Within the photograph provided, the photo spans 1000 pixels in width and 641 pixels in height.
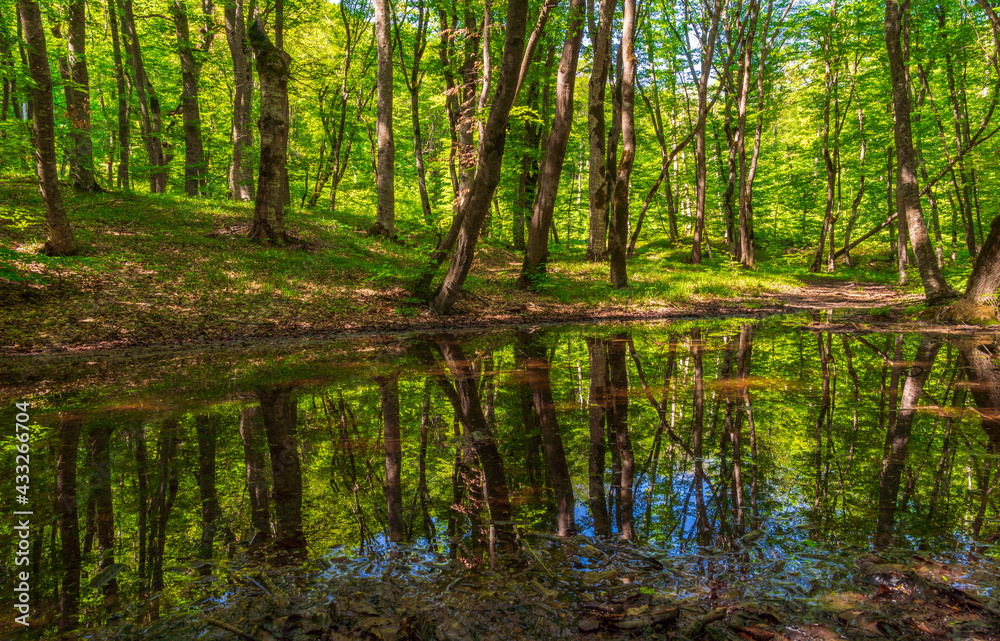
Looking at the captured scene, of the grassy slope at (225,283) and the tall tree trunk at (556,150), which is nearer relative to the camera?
the grassy slope at (225,283)

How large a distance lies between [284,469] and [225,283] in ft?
27.5

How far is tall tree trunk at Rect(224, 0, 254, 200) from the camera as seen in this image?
52.5 feet

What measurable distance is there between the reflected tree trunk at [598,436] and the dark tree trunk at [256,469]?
170 cm

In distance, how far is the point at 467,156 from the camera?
1338cm

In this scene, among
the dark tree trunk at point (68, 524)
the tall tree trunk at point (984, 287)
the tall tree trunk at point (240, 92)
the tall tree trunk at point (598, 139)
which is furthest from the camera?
the tall tree trunk at point (240, 92)

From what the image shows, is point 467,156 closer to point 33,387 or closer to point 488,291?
point 488,291

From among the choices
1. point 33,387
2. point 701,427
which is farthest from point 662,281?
point 33,387

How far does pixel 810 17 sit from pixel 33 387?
84.5ft

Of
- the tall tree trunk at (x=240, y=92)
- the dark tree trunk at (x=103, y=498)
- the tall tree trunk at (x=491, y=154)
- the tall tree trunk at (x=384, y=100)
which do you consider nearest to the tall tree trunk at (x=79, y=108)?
the tall tree trunk at (x=240, y=92)

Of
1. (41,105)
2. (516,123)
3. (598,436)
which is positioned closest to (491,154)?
(598,436)

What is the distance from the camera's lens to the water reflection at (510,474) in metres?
2.29

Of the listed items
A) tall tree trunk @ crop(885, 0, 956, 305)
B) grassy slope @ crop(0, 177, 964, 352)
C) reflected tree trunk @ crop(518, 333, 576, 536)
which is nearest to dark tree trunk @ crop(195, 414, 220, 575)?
reflected tree trunk @ crop(518, 333, 576, 536)

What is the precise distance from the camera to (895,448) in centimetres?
350

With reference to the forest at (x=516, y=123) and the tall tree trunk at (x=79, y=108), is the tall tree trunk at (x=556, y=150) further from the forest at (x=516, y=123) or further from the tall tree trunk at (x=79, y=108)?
the tall tree trunk at (x=79, y=108)
